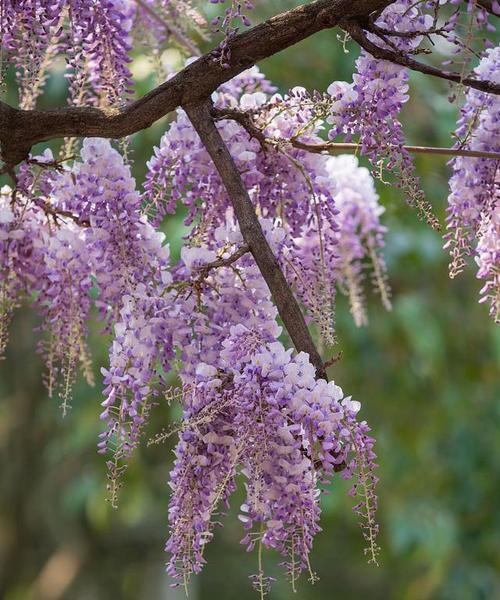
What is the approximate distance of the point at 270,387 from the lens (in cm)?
118

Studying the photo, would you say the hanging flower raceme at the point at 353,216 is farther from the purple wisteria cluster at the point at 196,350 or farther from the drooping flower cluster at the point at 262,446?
the drooping flower cluster at the point at 262,446

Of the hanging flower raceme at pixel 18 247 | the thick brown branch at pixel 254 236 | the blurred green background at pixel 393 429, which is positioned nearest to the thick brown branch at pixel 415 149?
the thick brown branch at pixel 254 236

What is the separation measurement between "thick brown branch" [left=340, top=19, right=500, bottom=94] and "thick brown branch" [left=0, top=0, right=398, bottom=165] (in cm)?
2

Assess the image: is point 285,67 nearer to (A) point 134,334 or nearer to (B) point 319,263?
(B) point 319,263

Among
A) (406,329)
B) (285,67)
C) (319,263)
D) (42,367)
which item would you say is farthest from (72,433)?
(319,263)

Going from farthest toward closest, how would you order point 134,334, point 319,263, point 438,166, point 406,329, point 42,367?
point 42,367 → point 406,329 → point 438,166 → point 319,263 → point 134,334

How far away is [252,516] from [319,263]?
1.62 feet

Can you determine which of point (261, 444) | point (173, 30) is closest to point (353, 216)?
point (173, 30)

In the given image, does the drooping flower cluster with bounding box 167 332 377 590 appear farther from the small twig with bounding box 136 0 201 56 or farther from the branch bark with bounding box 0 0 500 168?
the small twig with bounding box 136 0 201 56

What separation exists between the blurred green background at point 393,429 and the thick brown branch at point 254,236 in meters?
2.27

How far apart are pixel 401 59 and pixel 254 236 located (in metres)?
0.27

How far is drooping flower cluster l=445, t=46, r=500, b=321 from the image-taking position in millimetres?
1466

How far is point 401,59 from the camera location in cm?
131

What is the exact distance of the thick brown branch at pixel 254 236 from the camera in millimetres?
1259
